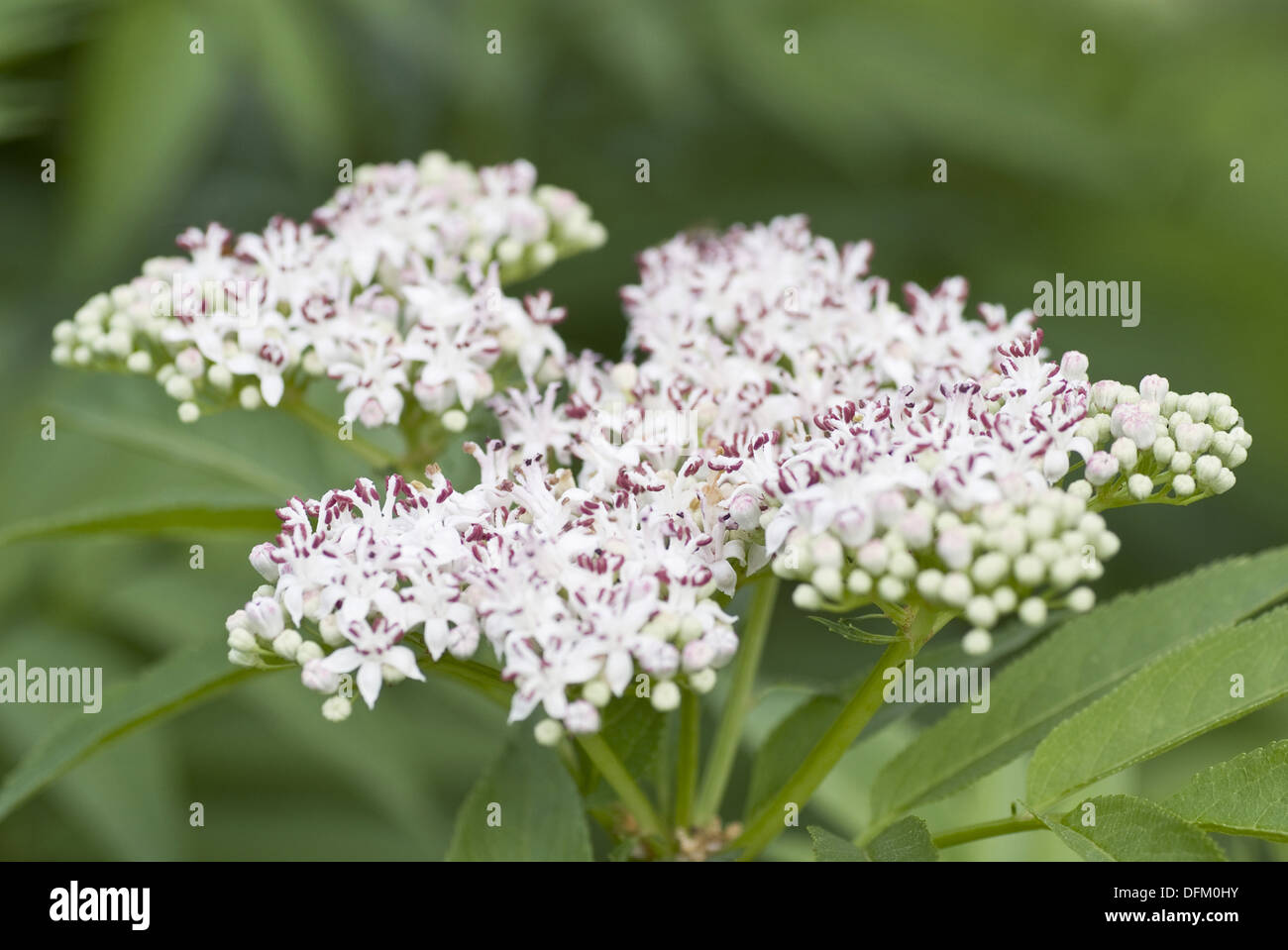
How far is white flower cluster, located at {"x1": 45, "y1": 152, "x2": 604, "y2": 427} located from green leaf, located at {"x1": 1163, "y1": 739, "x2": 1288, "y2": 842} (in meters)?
1.50

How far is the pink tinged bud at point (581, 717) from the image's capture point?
1946 mm

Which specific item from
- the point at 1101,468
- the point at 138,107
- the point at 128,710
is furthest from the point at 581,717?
the point at 138,107

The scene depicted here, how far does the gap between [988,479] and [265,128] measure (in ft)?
15.8

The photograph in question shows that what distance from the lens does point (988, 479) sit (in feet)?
6.40

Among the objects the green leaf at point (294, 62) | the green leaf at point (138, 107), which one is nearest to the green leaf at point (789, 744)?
the green leaf at point (294, 62)

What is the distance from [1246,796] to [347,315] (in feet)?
6.36

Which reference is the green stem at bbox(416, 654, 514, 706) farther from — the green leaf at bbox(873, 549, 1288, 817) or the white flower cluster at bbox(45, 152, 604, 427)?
the green leaf at bbox(873, 549, 1288, 817)

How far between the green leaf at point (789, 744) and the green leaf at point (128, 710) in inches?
41.0

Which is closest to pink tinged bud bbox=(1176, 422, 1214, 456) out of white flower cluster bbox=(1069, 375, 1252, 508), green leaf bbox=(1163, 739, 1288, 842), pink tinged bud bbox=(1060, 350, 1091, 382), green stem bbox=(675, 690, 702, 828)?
white flower cluster bbox=(1069, 375, 1252, 508)

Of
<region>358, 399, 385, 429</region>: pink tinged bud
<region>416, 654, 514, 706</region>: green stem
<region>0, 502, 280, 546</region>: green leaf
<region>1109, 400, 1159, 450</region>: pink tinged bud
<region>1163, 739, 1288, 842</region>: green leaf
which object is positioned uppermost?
<region>358, 399, 385, 429</region>: pink tinged bud

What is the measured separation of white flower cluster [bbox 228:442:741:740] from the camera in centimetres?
199

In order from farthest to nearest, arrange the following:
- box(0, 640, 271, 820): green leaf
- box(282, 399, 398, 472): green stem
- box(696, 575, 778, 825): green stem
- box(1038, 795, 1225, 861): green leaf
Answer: box(282, 399, 398, 472): green stem → box(696, 575, 778, 825): green stem → box(0, 640, 271, 820): green leaf → box(1038, 795, 1225, 861): green leaf

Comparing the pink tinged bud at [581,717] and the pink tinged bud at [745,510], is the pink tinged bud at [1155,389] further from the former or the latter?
the pink tinged bud at [581,717]
